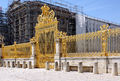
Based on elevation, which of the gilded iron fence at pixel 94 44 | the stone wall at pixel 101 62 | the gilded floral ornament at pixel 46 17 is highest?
the gilded floral ornament at pixel 46 17

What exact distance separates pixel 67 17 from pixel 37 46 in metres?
20.8

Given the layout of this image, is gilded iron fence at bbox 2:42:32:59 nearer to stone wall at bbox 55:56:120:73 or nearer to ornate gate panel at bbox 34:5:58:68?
ornate gate panel at bbox 34:5:58:68

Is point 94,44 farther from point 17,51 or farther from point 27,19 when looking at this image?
point 27,19

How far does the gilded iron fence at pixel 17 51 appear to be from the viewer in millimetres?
21816

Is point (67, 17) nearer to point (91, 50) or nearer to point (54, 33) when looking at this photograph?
point (54, 33)

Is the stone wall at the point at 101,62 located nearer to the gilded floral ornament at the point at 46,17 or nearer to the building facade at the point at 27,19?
the gilded floral ornament at the point at 46,17

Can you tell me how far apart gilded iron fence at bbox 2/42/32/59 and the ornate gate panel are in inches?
83.7

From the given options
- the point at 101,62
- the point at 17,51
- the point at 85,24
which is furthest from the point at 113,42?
the point at 85,24

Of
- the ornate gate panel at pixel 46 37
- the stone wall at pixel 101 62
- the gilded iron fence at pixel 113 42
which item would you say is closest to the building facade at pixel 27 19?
the ornate gate panel at pixel 46 37

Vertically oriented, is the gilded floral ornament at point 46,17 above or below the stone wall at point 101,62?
above

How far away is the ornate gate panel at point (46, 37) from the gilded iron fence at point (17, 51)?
213 centimetres

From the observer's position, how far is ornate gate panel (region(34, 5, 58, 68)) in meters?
18.2

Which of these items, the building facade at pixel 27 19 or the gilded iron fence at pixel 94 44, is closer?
the gilded iron fence at pixel 94 44

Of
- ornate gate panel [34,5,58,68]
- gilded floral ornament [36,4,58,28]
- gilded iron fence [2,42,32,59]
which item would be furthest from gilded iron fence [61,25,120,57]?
gilded iron fence [2,42,32,59]
